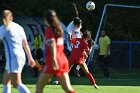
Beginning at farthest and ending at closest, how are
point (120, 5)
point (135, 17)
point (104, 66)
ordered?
point (135, 17)
point (120, 5)
point (104, 66)

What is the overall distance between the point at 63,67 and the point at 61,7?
22693mm

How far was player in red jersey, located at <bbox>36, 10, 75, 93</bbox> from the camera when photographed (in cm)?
1110

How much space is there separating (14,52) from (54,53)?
1.72 metres

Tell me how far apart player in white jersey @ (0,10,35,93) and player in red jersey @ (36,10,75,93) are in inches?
36.7

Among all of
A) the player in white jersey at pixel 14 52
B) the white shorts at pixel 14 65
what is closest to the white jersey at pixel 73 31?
the player in white jersey at pixel 14 52

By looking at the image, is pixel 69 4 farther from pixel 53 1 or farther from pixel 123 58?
pixel 123 58

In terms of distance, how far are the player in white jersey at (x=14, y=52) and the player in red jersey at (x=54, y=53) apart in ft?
3.06

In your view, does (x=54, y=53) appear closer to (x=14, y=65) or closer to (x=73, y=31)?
(x=14, y=65)

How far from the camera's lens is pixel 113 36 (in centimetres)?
3572

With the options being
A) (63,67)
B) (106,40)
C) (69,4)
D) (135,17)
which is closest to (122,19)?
(135,17)

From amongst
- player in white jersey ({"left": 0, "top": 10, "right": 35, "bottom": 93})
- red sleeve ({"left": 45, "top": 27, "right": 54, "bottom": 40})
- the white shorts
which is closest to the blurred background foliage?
player in white jersey ({"left": 0, "top": 10, "right": 35, "bottom": 93})

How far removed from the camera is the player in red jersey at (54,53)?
36.4 feet

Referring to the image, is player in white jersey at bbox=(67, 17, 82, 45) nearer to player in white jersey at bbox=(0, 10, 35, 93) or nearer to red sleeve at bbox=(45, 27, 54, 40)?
player in white jersey at bbox=(0, 10, 35, 93)

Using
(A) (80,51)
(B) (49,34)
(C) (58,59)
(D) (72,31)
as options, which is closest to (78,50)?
(A) (80,51)
